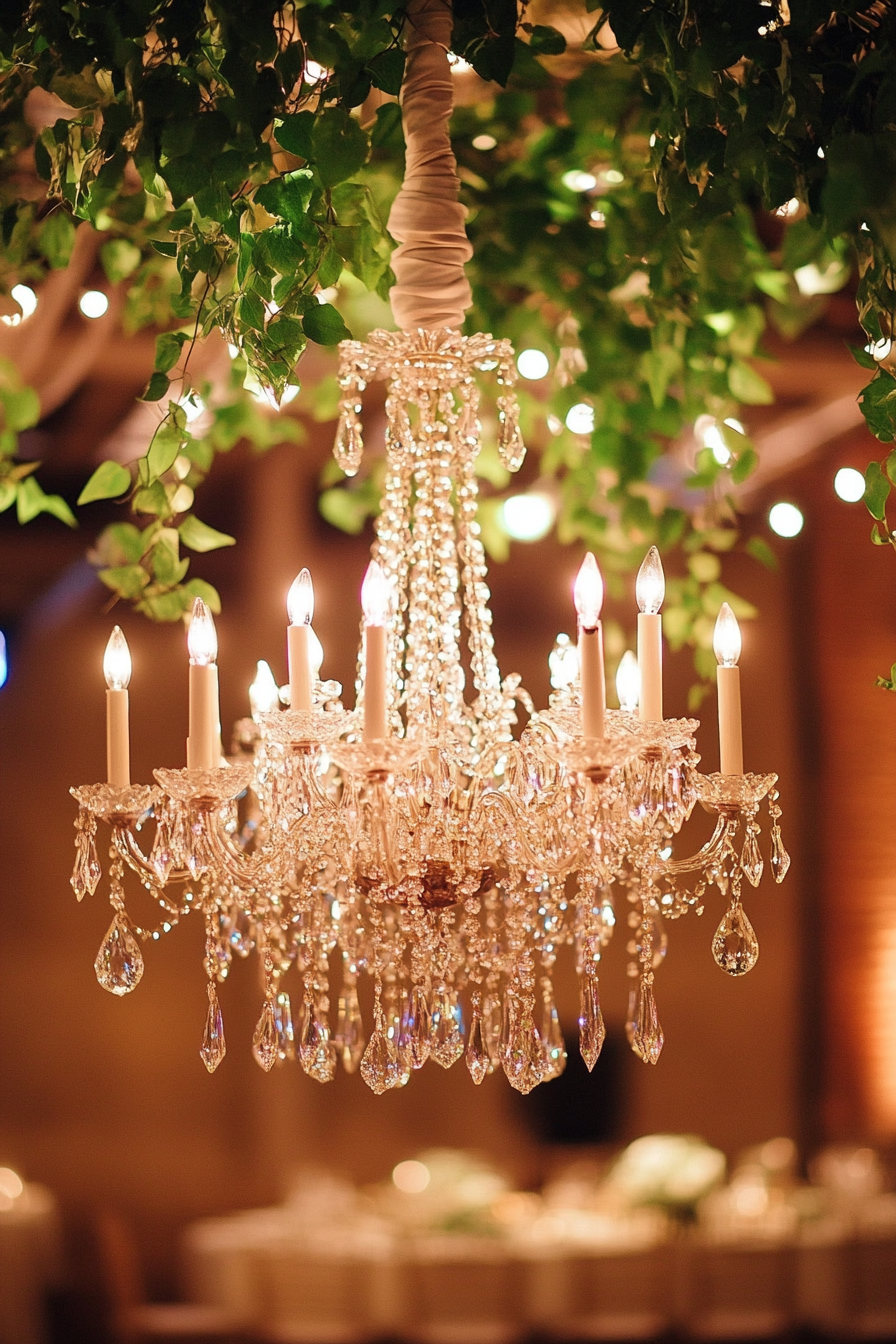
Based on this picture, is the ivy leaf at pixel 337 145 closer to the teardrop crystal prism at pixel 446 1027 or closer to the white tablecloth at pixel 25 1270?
the teardrop crystal prism at pixel 446 1027

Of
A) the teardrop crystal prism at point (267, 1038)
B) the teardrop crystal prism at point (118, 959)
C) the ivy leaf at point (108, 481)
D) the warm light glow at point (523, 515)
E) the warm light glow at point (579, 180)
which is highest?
the warm light glow at point (579, 180)

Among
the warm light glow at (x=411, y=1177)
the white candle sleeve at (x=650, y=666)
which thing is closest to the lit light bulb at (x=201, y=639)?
the white candle sleeve at (x=650, y=666)

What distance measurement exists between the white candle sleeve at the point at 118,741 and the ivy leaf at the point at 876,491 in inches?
31.3

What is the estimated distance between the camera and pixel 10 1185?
5566 millimetres

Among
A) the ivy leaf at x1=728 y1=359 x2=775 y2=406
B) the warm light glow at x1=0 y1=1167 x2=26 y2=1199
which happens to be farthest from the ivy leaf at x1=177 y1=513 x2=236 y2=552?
the warm light glow at x1=0 y1=1167 x2=26 y2=1199

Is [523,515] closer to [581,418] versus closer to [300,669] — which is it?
[581,418]

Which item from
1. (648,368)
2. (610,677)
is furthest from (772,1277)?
(648,368)

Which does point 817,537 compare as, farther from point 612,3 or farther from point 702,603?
point 612,3

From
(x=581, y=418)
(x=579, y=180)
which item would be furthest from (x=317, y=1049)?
(x=579, y=180)

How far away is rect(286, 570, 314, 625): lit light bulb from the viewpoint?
1.48 meters

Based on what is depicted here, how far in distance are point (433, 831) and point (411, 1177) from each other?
4.57m

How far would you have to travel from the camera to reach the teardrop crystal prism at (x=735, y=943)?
1448 millimetres

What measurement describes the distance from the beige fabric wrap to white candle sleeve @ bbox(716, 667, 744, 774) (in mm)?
502

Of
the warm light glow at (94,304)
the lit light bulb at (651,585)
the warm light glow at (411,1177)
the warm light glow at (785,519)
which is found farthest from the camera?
the warm light glow at (411,1177)
